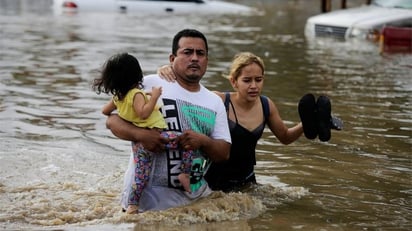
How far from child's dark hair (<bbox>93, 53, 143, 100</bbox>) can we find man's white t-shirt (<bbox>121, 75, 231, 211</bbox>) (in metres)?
0.21

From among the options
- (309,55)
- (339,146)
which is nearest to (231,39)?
(309,55)

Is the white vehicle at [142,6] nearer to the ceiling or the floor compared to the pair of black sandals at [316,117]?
nearer to the floor

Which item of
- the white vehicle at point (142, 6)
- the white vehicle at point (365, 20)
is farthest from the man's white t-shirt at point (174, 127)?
the white vehicle at point (142, 6)

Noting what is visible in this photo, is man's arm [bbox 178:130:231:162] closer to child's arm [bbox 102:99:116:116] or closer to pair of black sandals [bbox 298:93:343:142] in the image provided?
child's arm [bbox 102:99:116:116]

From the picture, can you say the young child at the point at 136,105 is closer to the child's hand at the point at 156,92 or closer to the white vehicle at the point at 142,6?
the child's hand at the point at 156,92

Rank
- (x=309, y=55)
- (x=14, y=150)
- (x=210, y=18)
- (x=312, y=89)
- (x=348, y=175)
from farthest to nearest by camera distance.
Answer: (x=210, y=18) < (x=309, y=55) < (x=312, y=89) < (x=14, y=150) < (x=348, y=175)

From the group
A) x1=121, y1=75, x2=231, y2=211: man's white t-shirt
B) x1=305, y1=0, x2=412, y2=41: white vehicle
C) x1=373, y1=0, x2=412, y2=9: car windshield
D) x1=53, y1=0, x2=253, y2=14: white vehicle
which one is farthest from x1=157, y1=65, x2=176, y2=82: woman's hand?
x1=53, y1=0, x2=253, y2=14: white vehicle

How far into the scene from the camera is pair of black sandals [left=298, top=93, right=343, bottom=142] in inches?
A: 244

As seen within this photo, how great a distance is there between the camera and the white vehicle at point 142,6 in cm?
2992

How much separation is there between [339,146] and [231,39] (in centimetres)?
1266

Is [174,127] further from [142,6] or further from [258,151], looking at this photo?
[142,6]

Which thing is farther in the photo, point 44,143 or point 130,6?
point 130,6

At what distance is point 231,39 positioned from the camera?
69.9ft

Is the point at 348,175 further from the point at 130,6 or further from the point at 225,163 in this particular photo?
the point at 130,6
